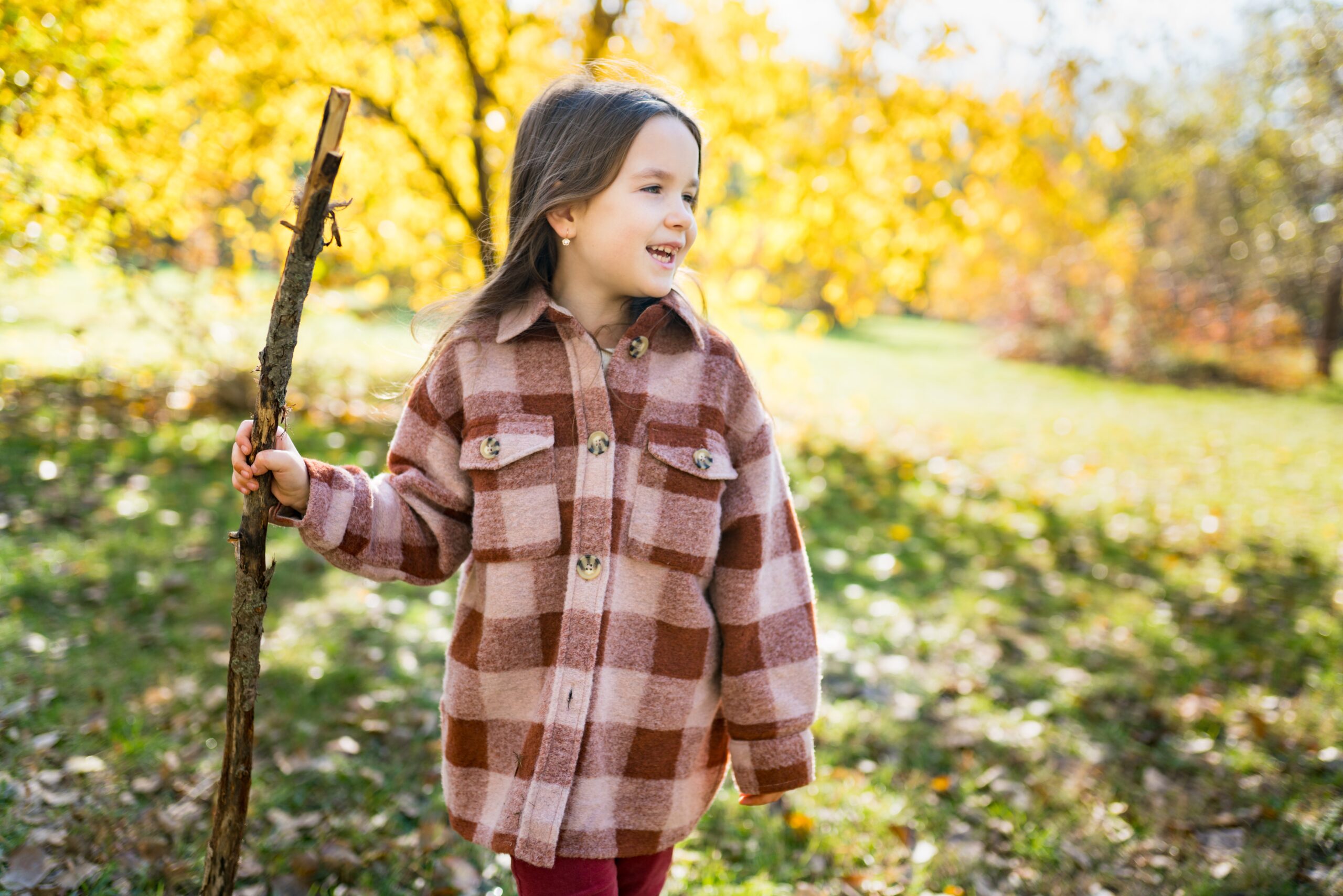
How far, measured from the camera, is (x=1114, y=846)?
9.36ft

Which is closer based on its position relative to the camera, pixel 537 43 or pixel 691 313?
pixel 691 313

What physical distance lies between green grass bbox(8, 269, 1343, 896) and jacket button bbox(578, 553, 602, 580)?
1369mm

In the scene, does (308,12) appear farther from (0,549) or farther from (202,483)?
(0,549)

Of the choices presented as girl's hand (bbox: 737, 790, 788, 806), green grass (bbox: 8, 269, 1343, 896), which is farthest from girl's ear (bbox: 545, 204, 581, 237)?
green grass (bbox: 8, 269, 1343, 896)

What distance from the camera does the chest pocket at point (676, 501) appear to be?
5.49ft

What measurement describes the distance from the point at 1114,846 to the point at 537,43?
5749mm

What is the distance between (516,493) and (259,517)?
44 cm

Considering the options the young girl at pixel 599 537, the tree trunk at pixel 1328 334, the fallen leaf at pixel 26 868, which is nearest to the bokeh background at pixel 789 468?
the fallen leaf at pixel 26 868

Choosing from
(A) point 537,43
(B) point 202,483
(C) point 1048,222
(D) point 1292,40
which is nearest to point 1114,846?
(B) point 202,483

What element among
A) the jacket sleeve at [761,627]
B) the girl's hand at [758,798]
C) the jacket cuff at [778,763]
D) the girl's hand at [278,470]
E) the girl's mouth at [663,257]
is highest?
the girl's mouth at [663,257]

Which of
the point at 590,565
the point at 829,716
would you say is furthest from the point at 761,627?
the point at 829,716

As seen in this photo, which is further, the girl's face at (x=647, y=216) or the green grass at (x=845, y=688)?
the green grass at (x=845, y=688)

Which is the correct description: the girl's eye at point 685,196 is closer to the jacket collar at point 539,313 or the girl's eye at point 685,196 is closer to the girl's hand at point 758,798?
the jacket collar at point 539,313

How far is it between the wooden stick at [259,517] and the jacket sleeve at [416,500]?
4.3 inches
